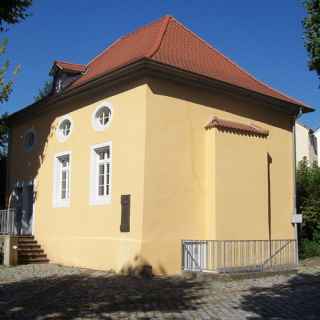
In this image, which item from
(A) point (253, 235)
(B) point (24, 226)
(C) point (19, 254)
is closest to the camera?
(A) point (253, 235)

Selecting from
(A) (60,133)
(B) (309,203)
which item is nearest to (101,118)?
(A) (60,133)

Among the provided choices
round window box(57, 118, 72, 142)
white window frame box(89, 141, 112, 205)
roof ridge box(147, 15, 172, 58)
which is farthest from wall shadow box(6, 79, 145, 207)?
white window frame box(89, 141, 112, 205)

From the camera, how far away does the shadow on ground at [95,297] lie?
938 cm

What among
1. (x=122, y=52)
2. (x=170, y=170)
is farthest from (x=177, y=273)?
(x=122, y=52)

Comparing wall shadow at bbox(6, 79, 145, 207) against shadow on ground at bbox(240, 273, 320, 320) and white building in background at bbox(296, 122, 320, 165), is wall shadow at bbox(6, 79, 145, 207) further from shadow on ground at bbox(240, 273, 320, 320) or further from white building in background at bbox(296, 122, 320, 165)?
white building in background at bbox(296, 122, 320, 165)

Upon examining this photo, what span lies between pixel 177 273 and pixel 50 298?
4.96m

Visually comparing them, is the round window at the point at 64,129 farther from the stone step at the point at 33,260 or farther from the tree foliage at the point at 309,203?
the tree foliage at the point at 309,203

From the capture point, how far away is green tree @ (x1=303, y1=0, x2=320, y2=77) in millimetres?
10906

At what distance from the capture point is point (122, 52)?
1869cm

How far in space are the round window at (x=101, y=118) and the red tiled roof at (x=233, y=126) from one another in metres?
3.09

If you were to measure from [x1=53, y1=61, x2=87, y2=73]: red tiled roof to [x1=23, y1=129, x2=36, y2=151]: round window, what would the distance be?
110 inches

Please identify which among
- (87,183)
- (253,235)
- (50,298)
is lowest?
(50,298)

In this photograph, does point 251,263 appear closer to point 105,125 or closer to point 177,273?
point 177,273

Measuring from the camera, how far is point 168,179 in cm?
1529
